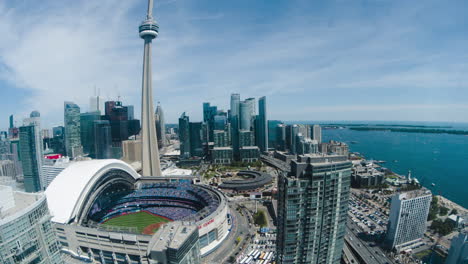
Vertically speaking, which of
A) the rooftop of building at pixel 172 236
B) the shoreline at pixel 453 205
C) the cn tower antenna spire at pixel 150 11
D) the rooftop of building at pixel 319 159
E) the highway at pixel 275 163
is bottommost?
the shoreline at pixel 453 205

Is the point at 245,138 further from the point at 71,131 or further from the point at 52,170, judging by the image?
the point at 71,131

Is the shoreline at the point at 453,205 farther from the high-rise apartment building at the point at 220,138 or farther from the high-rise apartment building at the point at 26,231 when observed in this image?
the high-rise apartment building at the point at 220,138

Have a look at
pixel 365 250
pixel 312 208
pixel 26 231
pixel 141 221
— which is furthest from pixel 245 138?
pixel 26 231

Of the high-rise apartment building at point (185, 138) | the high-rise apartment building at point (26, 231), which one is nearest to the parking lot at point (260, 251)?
the high-rise apartment building at point (26, 231)

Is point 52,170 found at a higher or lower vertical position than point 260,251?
higher

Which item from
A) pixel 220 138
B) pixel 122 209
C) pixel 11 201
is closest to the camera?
pixel 11 201

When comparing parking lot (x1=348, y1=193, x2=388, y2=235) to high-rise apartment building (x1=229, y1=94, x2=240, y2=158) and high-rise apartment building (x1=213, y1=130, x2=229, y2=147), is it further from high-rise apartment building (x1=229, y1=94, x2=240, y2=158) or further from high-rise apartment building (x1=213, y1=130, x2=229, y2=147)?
high-rise apartment building (x1=213, y1=130, x2=229, y2=147)

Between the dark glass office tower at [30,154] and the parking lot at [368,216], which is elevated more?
the dark glass office tower at [30,154]
